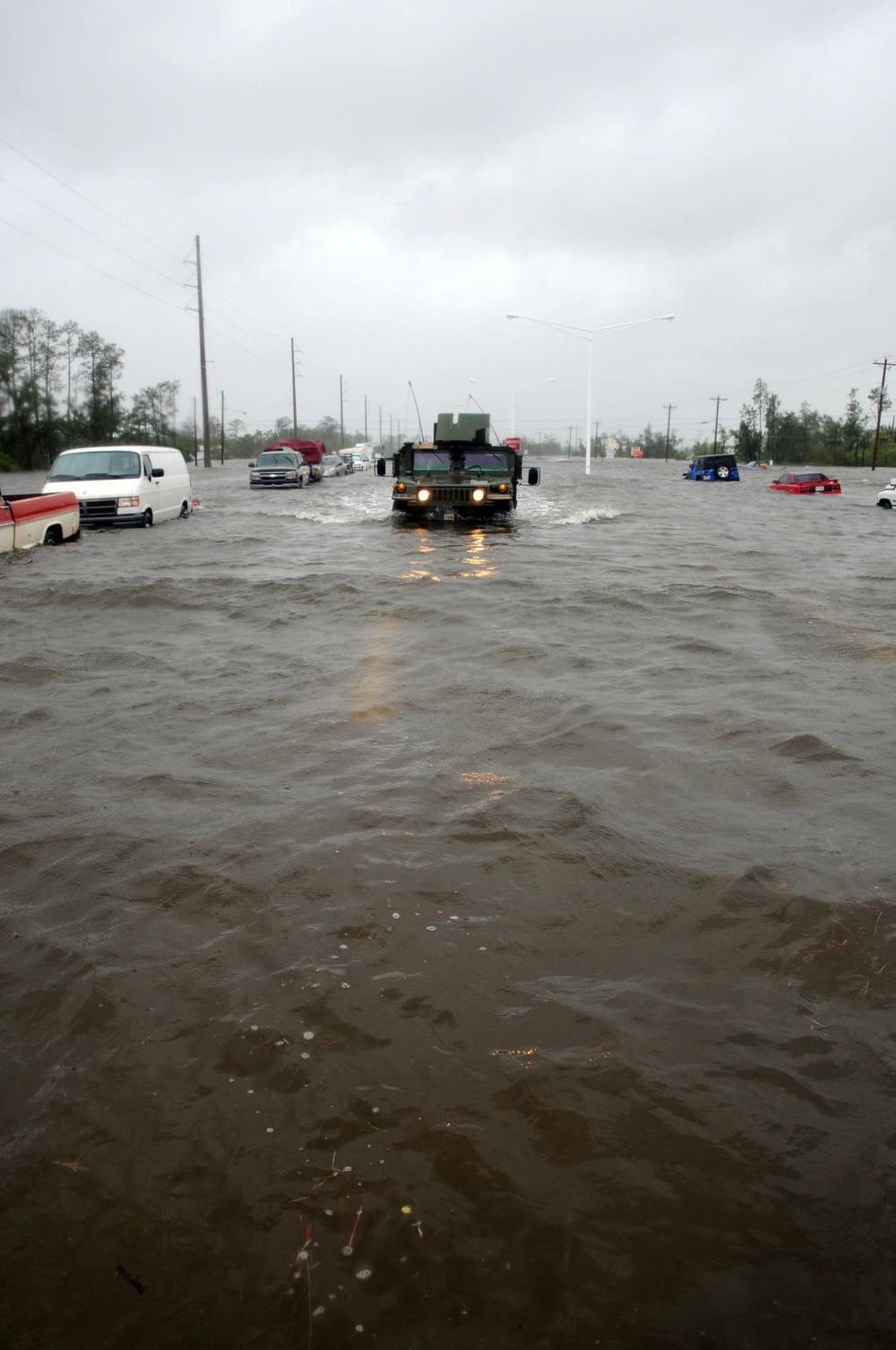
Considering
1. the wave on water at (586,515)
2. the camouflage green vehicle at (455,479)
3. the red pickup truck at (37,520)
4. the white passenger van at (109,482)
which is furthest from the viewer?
the wave on water at (586,515)

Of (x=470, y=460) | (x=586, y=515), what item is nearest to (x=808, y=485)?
(x=586, y=515)

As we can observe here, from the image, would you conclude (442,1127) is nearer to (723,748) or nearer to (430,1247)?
(430,1247)

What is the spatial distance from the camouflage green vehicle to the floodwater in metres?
12.2

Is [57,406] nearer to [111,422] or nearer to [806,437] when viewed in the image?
[111,422]

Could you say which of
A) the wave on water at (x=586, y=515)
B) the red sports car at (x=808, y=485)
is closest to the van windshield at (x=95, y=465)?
the wave on water at (x=586, y=515)

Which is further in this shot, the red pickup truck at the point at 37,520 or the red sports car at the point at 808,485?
the red sports car at the point at 808,485

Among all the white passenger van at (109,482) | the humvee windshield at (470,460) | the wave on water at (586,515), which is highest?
the humvee windshield at (470,460)

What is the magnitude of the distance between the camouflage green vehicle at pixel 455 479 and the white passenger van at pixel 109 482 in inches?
193

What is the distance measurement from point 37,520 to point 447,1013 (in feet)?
46.0

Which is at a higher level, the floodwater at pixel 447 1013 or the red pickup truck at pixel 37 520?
the red pickup truck at pixel 37 520

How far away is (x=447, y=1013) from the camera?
2984 millimetres

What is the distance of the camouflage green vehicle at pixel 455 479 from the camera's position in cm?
1881

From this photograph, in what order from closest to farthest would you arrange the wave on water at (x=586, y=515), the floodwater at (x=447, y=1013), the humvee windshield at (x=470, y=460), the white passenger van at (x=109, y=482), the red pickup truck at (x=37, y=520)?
the floodwater at (x=447, y=1013)
the red pickup truck at (x=37, y=520)
the white passenger van at (x=109, y=482)
the humvee windshield at (x=470, y=460)
the wave on water at (x=586, y=515)

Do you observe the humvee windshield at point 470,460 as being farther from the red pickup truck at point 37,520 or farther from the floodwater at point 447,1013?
the floodwater at point 447,1013
